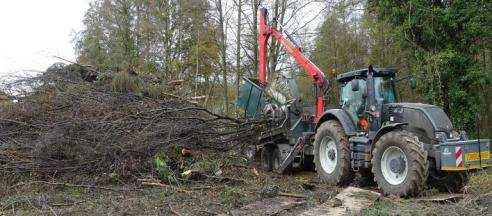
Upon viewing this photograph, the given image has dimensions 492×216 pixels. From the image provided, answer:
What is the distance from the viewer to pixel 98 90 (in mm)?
10500

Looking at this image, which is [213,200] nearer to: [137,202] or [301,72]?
[137,202]

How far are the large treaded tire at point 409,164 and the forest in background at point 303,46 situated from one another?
2633 millimetres

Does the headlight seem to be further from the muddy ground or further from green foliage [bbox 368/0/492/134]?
green foliage [bbox 368/0/492/134]

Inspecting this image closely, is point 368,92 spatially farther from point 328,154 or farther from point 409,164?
point 409,164

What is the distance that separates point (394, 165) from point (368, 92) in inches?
57.1

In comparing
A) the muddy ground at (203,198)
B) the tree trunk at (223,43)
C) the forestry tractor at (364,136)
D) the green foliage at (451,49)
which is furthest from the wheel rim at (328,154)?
the tree trunk at (223,43)

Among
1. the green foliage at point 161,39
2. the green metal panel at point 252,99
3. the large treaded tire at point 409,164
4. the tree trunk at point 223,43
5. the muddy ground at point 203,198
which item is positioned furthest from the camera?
the green foliage at point 161,39

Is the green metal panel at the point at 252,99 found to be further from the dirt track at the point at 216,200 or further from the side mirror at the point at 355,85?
the side mirror at the point at 355,85

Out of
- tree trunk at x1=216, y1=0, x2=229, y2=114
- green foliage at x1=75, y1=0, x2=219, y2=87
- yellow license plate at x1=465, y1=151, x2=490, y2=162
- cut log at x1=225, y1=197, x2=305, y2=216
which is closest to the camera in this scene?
cut log at x1=225, y1=197, x2=305, y2=216

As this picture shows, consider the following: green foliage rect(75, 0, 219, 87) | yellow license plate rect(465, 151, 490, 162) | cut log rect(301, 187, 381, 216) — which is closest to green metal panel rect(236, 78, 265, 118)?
cut log rect(301, 187, 381, 216)

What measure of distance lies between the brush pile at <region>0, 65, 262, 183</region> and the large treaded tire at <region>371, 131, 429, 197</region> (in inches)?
148

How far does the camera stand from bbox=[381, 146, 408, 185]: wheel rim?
7500 millimetres

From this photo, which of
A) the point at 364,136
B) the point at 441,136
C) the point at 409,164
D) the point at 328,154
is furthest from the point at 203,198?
the point at 441,136

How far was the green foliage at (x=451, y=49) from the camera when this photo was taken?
14.7 meters
